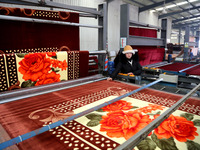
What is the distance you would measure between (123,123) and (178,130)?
341 millimetres

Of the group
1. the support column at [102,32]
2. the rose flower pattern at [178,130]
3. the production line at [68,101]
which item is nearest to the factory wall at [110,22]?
the support column at [102,32]

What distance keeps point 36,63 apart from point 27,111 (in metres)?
0.54

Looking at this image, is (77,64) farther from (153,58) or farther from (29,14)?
(153,58)

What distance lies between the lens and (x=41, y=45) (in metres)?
1.76

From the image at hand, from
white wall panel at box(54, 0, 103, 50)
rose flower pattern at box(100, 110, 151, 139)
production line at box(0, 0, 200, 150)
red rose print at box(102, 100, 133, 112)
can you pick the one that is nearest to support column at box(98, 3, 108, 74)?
production line at box(0, 0, 200, 150)

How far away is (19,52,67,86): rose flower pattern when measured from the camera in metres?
1.51

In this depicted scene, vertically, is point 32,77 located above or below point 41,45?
below

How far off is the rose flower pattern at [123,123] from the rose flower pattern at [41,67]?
85cm

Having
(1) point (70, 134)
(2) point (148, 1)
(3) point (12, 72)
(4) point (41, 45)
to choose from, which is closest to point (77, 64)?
(4) point (41, 45)

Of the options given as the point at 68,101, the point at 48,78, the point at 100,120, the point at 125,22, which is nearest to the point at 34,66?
the point at 48,78

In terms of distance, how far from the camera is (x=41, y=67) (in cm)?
162

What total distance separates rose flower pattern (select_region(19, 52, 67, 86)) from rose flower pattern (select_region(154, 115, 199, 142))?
120 cm

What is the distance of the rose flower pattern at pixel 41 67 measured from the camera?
1512 millimetres

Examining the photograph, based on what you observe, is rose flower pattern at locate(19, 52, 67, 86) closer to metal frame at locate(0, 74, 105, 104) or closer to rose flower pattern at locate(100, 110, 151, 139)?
metal frame at locate(0, 74, 105, 104)
